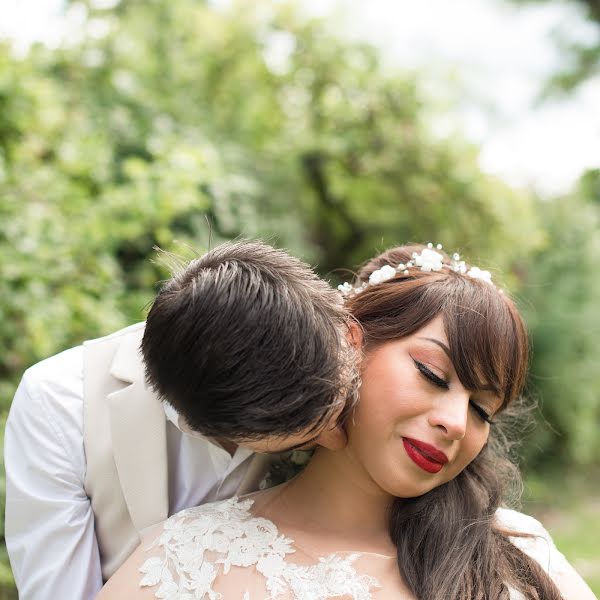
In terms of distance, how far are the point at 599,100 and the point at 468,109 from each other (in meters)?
3.63

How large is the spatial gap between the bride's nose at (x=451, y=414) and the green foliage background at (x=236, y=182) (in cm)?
99

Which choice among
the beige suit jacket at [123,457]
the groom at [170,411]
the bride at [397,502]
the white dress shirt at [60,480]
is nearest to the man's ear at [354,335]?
the bride at [397,502]

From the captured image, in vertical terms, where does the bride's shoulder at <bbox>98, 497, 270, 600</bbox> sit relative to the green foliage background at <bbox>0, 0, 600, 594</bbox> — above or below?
below

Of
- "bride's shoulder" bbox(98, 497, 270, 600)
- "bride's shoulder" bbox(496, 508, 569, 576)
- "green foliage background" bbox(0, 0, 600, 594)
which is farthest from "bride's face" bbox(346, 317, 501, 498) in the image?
"green foliage background" bbox(0, 0, 600, 594)

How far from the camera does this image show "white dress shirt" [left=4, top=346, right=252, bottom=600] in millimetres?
2309

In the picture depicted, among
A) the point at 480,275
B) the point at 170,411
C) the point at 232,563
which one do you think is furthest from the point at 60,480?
the point at 480,275

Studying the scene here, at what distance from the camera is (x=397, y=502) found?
2404 mm

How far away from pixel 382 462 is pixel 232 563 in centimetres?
49

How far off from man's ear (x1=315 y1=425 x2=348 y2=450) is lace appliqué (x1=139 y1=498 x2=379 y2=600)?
0.29 m

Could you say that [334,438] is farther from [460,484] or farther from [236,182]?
[236,182]

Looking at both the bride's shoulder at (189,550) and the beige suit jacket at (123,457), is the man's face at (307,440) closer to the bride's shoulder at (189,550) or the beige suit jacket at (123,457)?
the bride's shoulder at (189,550)

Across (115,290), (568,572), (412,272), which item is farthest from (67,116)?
(568,572)

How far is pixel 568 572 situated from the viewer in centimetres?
240

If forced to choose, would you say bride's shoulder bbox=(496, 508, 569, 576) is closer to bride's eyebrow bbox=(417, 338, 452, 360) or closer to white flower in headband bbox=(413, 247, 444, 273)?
bride's eyebrow bbox=(417, 338, 452, 360)
